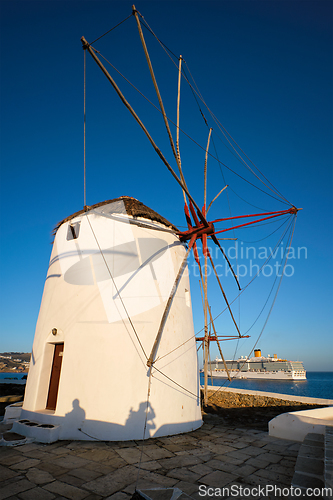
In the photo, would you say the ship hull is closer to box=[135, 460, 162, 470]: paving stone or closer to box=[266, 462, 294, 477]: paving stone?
box=[266, 462, 294, 477]: paving stone

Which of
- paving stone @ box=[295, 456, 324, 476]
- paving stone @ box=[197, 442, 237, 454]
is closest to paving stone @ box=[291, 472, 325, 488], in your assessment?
paving stone @ box=[295, 456, 324, 476]

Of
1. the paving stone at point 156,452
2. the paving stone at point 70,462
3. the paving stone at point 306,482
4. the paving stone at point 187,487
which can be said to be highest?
the paving stone at point 306,482

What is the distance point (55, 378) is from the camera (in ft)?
21.3

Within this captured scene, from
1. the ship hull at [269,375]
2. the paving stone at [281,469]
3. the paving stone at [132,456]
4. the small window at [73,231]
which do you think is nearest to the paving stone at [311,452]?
the paving stone at [281,469]

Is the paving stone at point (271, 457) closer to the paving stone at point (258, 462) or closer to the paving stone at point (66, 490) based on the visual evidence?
the paving stone at point (258, 462)

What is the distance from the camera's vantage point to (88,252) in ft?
21.9

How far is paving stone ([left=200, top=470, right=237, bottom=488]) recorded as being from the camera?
3416 millimetres

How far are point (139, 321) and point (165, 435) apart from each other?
2.46m

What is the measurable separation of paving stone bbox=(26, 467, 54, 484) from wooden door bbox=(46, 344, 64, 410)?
2.74 m

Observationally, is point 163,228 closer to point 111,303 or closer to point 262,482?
point 111,303

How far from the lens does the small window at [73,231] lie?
7012mm

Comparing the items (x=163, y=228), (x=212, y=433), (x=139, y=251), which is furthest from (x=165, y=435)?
(x=163, y=228)

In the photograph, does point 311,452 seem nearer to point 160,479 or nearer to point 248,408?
point 160,479

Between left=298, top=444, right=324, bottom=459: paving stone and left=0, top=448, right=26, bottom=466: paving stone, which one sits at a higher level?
left=298, top=444, right=324, bottom=459: paving stone
